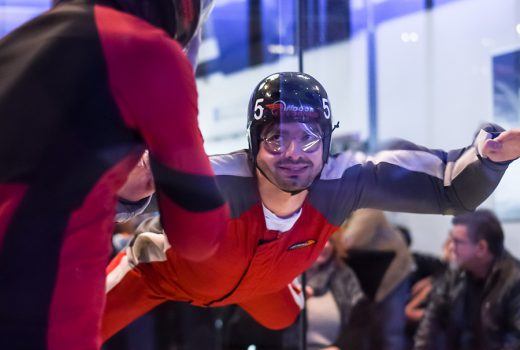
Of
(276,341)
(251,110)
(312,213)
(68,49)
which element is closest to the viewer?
(68,49)

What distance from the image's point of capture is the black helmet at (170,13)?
0.99m

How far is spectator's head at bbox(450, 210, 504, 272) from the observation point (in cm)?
210

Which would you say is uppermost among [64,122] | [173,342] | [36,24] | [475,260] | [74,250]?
[36,24]

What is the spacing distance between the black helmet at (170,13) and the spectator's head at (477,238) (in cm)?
121

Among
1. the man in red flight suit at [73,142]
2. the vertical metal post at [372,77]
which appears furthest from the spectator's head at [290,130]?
the man in red flight suit at [73,142]

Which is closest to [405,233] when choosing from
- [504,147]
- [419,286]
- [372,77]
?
[419,286]

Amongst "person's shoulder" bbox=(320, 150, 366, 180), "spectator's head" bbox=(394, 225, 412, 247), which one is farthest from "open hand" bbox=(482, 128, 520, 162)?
"spectator's head" bbox=(394, 225, 412, 247)

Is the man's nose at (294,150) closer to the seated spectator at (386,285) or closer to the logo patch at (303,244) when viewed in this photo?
the logo patch at (303,244)

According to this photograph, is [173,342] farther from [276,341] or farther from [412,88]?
[412,88]

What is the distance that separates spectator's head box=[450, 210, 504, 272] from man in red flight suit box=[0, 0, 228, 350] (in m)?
1.29

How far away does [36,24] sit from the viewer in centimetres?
96

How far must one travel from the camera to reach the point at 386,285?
7.87ft

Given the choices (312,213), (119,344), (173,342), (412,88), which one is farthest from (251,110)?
(173,342)

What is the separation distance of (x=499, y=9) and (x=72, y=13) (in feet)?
4.14
